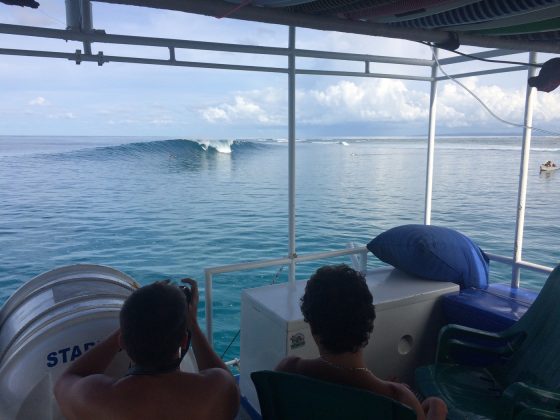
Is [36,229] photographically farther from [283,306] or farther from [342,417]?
[342,417]

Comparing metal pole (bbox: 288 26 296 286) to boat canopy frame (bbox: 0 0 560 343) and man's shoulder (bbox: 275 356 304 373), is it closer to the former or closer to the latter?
boat canopy frame (bbox: 0 0 560 343)

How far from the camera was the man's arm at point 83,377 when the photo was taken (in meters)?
1.10

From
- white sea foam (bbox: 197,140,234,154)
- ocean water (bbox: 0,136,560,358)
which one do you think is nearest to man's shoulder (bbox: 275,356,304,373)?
ocean water (bbox: 0,136,560,358)

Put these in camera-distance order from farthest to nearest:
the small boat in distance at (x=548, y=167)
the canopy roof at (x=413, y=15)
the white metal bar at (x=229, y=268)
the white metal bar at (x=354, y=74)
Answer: the small boat in distance at (x=548, y=167), the white metal bar at (x=354, y=74), the white metal bar at (x=229, y=268), the canopy roof at (x=413, y=15)

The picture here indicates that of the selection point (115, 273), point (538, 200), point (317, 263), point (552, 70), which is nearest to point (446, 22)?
point (552, 70)

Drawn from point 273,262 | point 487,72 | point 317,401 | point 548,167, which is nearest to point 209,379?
point 317,401

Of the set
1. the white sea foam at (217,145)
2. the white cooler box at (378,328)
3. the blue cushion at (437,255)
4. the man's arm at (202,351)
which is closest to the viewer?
the man's arm at (202,351)

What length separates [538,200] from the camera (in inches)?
631

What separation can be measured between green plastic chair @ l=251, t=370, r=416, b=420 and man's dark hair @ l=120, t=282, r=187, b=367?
0.23 m

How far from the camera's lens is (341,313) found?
3.61 ft

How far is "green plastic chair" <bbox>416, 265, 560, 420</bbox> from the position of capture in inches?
69.7

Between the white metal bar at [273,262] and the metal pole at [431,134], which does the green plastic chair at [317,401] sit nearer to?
the white metal bar at [273,262]

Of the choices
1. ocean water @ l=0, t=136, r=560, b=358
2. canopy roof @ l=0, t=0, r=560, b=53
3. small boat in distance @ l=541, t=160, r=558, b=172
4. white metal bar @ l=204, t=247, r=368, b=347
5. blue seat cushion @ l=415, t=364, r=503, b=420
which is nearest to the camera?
canopy roof @ l=0, t=0, r=560, b=53

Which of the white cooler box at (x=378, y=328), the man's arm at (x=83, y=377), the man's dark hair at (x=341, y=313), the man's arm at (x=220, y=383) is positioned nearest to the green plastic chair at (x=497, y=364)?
the white cooler box at (x=378, y=328)
